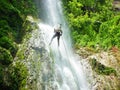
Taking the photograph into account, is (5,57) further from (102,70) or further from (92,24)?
(92,24)

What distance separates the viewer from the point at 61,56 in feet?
71.8

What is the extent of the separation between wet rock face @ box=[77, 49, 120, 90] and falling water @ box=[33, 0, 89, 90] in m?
0.47

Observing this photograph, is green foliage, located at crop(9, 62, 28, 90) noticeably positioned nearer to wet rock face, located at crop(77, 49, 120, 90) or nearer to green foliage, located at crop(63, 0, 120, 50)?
wet rock face, located at crop(77, 49, 120, 90)

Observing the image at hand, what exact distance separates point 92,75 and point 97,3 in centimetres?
1157

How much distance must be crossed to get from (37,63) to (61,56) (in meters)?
3.37

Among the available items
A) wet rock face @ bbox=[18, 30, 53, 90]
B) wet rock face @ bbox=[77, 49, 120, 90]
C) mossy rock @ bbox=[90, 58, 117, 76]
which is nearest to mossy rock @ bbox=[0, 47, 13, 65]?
wet rock face @ bbox=[18, 30, 53, 90]

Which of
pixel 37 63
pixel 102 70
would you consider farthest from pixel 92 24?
pixel 37 63

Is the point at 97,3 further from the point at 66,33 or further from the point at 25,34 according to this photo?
the point at 25,34

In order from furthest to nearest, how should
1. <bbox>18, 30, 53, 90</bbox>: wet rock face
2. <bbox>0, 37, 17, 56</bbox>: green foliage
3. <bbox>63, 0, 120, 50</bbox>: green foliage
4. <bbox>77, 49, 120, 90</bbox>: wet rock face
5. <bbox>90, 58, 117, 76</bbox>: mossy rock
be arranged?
1. <bbox>63, 0, 120, 50</bbox>: green foliage
2. <bbox>90, 58, 117, 76</bbox>: mossy rock
3. <bbox>77, 49, 120, 90</bbox>: wet rock face
4. <bbox>18, 30, 53, 90</bbox>: wet rock face
5. <bbox>0, 37, 17, 56</bbox>: green foliage

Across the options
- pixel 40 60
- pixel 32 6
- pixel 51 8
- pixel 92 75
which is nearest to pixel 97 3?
pixel 51 8

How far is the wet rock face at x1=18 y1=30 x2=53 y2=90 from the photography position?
59.6 ft

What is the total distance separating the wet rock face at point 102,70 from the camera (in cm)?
2154

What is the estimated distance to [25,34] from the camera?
20.2 metres

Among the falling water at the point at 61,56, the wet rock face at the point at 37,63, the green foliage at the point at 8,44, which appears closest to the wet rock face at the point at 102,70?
the falling water at the point at 61,56
